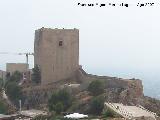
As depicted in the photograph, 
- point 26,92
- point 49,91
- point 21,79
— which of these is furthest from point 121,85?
point 21,79

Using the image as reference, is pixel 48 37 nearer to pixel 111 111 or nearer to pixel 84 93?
pixel 84 93

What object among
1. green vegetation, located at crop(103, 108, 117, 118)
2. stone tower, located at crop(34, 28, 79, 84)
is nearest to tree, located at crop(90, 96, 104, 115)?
green vegetation, located at crop(103, 108, 117, 118)

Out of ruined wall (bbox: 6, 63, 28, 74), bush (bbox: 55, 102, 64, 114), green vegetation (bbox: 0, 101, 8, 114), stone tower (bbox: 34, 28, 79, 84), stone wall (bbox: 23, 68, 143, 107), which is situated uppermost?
stone tower (bbox: 34, 28, 79, 84)

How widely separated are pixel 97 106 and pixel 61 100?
528cm

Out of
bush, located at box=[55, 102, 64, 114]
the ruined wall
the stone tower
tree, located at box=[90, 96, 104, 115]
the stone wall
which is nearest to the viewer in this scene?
tree, located at box=[90, 96, 104, 115]

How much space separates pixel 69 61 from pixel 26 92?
618 centimetres

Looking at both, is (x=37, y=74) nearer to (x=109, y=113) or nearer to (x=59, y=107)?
(x=59, y=107)

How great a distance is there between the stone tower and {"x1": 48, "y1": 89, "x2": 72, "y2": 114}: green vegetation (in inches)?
367

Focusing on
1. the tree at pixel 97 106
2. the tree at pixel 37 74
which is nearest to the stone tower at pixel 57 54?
the tree at pixel 37 74

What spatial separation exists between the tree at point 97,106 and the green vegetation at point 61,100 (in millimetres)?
3150

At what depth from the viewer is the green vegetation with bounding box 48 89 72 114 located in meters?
45.7

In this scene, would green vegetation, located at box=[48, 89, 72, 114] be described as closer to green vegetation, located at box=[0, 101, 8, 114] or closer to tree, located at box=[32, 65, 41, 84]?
green vegetation, located at box=[0, 101, 8, 114]

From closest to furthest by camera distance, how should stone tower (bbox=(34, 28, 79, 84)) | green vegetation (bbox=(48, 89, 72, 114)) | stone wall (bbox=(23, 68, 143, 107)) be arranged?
green vegetation (bbox=(48, 89, 72, 114))
stone wall (bbox=(23, 68, 143, 107))
stone tower (bbox=(34, 28, 79, 84))

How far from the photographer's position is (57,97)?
47875mm
